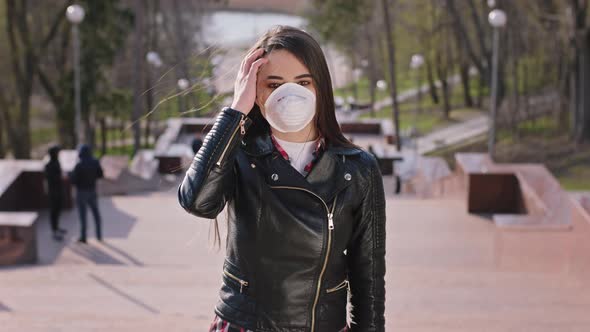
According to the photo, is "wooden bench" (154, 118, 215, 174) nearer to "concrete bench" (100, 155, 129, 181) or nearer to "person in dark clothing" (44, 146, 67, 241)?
"concrete bench" (100, 155, 129, 181)

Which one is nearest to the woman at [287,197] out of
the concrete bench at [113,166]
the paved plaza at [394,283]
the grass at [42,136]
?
the paved plaza at [394,283]

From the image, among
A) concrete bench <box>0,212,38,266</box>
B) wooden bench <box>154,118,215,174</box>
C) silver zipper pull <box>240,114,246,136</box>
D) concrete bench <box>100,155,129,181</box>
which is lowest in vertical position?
wooden bench <box>154,118,215,174</box>

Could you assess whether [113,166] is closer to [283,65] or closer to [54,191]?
[54,191]

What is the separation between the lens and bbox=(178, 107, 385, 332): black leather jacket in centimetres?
278

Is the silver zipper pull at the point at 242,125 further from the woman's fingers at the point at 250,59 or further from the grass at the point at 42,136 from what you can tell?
the grass at the point at 42,136

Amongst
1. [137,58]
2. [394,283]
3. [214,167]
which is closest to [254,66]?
[214,167]

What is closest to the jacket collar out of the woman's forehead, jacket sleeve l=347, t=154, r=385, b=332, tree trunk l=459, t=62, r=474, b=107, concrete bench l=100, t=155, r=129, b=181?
jacket sleeve l=347, t=154, r=385, b=332

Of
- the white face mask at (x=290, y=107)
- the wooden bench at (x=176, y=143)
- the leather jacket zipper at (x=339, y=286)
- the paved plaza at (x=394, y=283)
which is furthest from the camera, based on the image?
the wooden bench at (x=176, y=143)

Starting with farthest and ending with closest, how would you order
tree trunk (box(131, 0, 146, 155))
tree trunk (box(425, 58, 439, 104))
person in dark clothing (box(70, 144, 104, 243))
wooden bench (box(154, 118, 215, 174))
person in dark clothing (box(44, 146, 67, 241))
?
tree trunk (box(425, 58, 439, 104)) → tree trunk (box(131, 0, 146, 155)) → wooden bench (box(154, 118, 215, 174)) → person in dark clothing (box(44, 146, 67, 241)) → person in dark clothing (box(70, 144, 104, 243))

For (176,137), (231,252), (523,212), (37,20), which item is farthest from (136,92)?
(231,252)

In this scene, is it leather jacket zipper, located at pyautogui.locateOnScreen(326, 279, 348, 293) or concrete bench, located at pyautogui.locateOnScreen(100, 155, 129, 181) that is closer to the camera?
leather jacket zipper, located at pyautogui.locateOnScreen(326, 279, 348, 293)

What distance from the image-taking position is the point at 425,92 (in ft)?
213

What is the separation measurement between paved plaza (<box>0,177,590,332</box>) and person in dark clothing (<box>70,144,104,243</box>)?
18.6 inches

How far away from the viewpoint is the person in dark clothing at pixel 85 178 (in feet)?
37.6
